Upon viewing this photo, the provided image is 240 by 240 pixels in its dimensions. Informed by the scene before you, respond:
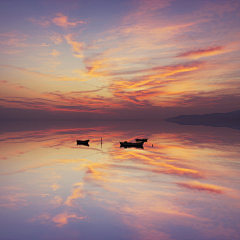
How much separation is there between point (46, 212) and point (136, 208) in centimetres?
579

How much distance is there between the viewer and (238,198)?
51.0ft

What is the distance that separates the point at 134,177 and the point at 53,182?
788cm

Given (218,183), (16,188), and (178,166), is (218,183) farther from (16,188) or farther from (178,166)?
(16,188)

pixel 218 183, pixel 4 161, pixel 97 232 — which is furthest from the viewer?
pixel 4 161

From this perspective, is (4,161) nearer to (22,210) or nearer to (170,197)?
(22,210)

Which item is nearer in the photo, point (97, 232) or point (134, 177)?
point (97, 232)

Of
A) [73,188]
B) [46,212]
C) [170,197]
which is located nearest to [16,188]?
[73,188]

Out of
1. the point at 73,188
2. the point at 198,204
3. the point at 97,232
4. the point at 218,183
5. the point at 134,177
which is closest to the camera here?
the point at 97,232

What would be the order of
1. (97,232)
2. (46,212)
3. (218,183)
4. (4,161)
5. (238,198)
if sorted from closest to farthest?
(97,232), (46,212), (238,198), (218,183), (4,161)

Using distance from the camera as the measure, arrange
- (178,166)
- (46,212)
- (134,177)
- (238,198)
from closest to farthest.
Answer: (46,212) < (238,198) < (134,177) < (178,166)

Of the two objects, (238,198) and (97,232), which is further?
(238,198)

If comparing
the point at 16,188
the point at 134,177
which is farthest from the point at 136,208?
the point at 16,188

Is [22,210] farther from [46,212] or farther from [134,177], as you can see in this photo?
[134,177]

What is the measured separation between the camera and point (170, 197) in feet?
51.7
